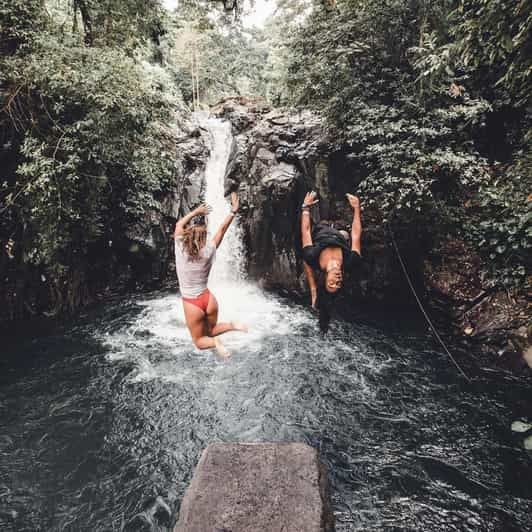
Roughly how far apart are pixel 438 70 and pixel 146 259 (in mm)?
9192

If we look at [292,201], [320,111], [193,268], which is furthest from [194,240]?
[292,201]

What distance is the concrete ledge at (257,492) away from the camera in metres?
2.91

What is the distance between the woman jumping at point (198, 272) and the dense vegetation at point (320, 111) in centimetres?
471

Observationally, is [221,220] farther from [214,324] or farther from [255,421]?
[214,324]

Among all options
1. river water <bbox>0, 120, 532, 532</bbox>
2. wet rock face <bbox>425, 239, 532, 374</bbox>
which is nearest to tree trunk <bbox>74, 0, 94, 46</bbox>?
river water <bbox>0, 120, 532, 532</bbox>

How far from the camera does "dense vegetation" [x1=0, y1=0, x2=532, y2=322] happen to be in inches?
243

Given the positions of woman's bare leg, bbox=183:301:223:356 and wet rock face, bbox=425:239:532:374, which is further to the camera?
wet rock face, bbox=425:239:532:374

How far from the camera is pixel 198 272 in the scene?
2.89 m

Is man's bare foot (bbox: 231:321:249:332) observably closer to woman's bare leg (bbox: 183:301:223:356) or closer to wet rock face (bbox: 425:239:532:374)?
woman's bare leg (bbox: 183:301:223:356)

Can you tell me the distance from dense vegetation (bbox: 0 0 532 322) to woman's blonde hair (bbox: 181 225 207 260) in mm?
4750

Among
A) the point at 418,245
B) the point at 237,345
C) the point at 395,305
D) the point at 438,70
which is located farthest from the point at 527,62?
the point at 237,345

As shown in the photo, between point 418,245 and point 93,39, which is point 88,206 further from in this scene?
point 418,245

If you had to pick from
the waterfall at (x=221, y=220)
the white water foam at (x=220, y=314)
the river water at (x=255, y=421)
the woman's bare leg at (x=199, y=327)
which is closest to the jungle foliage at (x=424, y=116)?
the river water at (x=255, y=421)

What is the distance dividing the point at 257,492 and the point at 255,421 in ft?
7.23
